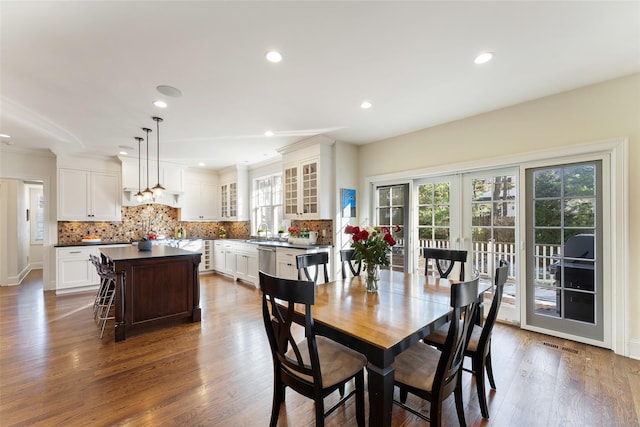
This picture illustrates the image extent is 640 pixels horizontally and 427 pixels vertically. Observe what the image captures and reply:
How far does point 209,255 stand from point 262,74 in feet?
18.0

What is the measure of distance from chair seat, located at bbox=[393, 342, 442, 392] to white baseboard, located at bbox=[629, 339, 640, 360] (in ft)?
7.81

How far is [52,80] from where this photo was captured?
8.75 feet

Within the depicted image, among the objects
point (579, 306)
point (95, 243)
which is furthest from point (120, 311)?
point (579, 306)

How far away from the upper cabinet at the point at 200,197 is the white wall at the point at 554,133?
5.07 meters

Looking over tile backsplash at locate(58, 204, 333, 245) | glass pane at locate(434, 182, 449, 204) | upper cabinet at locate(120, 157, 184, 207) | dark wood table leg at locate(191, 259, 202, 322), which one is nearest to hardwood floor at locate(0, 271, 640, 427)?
dark wood table leg at locate(191, 259, 202, 322)

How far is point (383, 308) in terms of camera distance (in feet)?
6.10

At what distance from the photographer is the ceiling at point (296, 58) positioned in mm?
1834

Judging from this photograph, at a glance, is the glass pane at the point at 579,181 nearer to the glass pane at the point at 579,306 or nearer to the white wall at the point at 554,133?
the white wall at the point at 554,133

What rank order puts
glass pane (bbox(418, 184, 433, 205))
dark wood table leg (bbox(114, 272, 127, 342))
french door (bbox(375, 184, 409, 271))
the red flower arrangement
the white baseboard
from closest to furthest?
1. the red flower arrangement
2. the white baseboard
3. dark wood table leg (bbox(114, 272, 127, 342))
4. glass pane (bbox(418, 184, 433, 205))
5. french door (bbox(375, 184, 409, 271))

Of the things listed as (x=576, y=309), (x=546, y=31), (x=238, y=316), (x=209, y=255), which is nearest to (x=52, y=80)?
(x=238, y=316)

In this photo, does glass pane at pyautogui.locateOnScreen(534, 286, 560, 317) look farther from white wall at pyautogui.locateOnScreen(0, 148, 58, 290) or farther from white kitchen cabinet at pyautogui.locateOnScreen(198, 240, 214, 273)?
white wall at pyautogui.locateOnScreen(0, 148, 58, 290)

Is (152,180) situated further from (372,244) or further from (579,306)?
(579,306)

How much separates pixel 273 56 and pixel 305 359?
7.66ft

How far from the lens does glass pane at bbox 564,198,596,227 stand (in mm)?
2932
